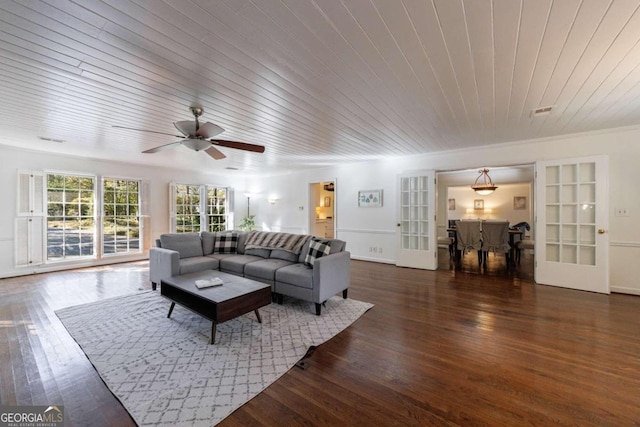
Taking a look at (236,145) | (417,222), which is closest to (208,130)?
(236,145)

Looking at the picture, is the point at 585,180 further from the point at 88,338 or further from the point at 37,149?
the point at 37,149

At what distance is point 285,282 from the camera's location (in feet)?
11.1

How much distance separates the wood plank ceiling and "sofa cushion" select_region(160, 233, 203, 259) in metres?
1.75

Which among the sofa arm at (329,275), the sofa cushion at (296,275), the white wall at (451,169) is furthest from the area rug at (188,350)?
the white wall at (451,169)

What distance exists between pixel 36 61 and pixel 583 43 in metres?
4.14

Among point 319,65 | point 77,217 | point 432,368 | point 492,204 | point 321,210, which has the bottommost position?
point 432,368

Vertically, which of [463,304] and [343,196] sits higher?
[343,196]

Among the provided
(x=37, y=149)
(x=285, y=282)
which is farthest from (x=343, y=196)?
(x=37, y=149)

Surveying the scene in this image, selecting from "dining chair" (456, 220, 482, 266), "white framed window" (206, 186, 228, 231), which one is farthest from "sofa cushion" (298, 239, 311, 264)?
"white framed window" (206, 186, 228, 231)

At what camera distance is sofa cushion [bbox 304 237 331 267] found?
3467 mm

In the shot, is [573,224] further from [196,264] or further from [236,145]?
[196,264]

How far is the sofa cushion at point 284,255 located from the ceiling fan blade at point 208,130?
6.65 feet

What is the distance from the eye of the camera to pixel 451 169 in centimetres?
525

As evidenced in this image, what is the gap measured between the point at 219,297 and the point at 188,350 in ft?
1.67
